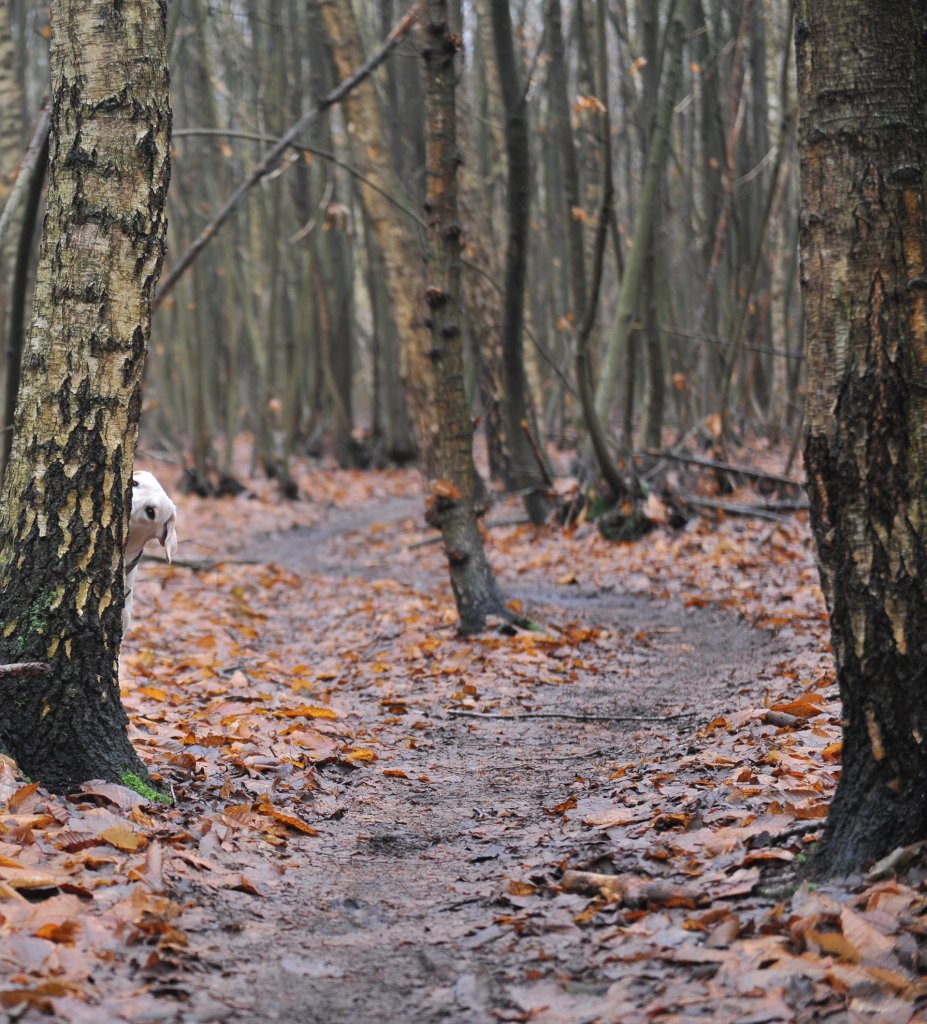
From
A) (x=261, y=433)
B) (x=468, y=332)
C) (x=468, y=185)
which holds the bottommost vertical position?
(x=261, y=433)

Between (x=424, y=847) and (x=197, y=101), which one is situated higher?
(x=197, y=101)

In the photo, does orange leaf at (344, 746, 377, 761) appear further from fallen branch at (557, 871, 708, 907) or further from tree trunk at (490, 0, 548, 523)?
tree trunk at (490, 0, 548, 523)

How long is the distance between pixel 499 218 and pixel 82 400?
2606cm

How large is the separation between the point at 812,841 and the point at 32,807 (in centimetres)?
251

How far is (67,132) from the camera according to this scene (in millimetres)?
3922

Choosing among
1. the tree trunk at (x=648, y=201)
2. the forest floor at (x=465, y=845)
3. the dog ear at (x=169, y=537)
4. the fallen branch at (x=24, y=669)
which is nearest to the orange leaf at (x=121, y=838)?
the forest floor at (x=465, y=845)

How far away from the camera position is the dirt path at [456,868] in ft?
9.18

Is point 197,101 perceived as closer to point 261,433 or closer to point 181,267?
point 261,433

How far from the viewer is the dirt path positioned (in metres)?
2.80

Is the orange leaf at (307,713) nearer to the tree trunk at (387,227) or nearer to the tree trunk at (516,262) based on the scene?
the tree trunk at (516,262)

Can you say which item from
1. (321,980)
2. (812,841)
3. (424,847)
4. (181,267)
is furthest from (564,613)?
(321,980)

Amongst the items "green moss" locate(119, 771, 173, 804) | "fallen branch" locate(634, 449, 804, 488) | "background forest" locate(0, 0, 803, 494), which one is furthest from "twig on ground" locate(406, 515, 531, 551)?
"green moss" locate(119, 771, 173, 804)

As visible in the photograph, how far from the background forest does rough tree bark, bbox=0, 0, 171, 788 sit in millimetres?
3212

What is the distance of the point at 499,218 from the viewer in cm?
2873
